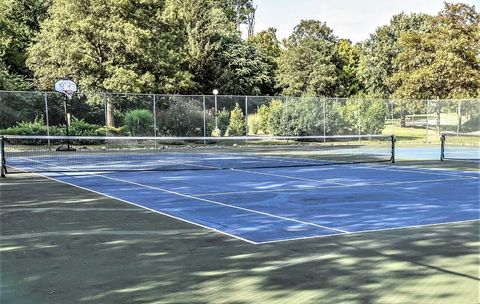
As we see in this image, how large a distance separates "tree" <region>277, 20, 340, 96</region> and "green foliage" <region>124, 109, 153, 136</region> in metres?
24.3

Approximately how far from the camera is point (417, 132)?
3462 cm

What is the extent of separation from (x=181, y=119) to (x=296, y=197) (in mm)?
19105

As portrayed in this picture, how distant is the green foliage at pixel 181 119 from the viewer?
27875 mm

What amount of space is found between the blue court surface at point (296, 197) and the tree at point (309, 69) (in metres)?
35.3

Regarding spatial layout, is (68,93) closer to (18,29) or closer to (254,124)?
(254,124)

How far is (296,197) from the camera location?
995 cm

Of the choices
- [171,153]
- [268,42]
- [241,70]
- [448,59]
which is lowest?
[171,153]

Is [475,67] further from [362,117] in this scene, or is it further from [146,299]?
[146,299]

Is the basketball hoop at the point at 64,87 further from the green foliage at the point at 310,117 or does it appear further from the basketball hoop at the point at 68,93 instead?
the green foliage at the point at 310,117

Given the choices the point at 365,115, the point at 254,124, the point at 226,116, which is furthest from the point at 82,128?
the point at 365,115

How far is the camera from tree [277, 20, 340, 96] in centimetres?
4997

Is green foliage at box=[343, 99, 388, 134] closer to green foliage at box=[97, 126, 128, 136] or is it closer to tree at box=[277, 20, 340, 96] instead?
green foliage at box=[97, 126, 128, 136]

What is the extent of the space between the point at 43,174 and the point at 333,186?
742 centimetres

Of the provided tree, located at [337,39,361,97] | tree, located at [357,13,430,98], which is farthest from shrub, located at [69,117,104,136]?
tree, located at [337,39,361,97]
